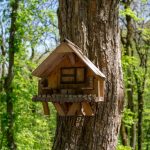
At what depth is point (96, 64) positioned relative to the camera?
3445mm

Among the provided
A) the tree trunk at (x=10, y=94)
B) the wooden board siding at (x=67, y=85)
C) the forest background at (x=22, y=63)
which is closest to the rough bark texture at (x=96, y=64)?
the wooden board siding at (x=67, y=85)

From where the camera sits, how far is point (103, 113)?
340 cm

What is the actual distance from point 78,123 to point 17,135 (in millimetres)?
7606

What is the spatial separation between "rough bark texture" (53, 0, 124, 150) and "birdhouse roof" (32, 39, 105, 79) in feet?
0.78

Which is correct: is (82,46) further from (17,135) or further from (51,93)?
(17,135)

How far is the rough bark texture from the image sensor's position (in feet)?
11.2

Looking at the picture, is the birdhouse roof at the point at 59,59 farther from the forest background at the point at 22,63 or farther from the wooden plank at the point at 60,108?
the forest background at the point at 22,63

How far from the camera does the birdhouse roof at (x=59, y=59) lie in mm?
3156

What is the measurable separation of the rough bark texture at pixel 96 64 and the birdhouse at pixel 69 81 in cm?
21

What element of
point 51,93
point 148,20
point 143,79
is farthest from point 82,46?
point 148,20

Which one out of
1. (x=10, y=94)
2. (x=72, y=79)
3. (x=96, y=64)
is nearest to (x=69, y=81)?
(x=72, y=79)

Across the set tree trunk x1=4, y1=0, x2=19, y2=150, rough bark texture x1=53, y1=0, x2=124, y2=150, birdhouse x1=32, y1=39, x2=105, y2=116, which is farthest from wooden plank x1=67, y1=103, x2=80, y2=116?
tree trunk x1=4, y1=0, x2=19, y2=150

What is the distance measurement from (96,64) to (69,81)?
376 mm

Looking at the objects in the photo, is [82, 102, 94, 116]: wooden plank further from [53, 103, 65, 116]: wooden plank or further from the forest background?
the forest background
